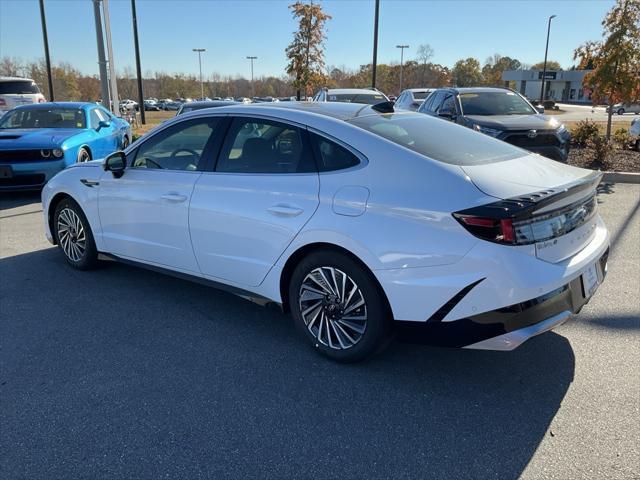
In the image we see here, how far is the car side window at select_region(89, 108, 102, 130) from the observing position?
9891 mm

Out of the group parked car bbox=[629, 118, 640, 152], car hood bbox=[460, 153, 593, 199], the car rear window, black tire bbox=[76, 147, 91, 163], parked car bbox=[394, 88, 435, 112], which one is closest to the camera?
car hood bbox=[460, 153, 593, 199]

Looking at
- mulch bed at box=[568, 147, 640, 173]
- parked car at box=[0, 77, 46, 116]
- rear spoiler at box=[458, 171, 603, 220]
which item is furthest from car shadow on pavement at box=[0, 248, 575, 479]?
parked car at box=[0, 77, 46, 116]

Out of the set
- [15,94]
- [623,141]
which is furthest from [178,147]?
[15,94]

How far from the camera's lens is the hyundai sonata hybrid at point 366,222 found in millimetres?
2719

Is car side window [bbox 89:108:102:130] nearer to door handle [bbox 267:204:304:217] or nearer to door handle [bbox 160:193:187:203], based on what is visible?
door handle [bbox 160:193:187:203]

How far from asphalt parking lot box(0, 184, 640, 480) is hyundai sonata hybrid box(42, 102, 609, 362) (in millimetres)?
377

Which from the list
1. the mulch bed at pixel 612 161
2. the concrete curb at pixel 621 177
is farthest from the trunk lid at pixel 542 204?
the mulch bed at pixel 612 161

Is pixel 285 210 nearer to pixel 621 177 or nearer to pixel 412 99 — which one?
pixel 621 177

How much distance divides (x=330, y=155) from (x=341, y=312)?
1.01 meters

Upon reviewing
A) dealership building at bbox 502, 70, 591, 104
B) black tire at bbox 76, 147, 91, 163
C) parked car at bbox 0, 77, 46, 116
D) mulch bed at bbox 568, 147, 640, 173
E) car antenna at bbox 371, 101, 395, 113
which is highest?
dealership building at bbox 502, 70, 591, 104

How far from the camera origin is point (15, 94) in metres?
18.6

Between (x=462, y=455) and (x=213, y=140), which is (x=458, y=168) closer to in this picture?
(x=462, y=455)

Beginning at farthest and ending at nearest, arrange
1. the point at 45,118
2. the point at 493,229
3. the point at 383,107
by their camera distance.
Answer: the point at 45,118, the point at 383,107, the point at 493,229

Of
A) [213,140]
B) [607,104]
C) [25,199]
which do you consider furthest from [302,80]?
[213,140]
